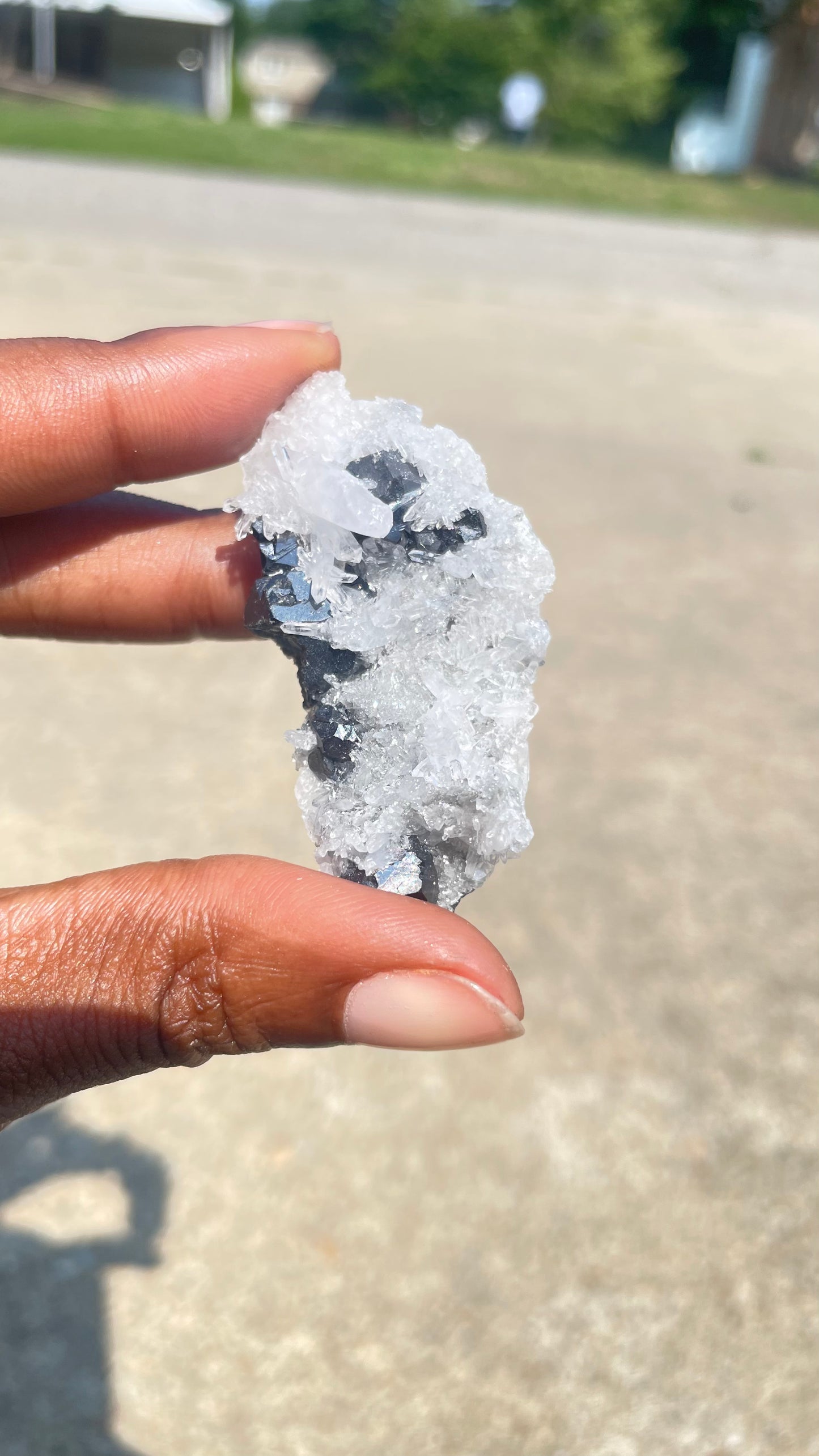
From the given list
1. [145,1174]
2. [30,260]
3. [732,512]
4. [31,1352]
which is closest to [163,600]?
[145,1174]

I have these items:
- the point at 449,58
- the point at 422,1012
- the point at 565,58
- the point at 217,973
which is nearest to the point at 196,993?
the point at 217,973

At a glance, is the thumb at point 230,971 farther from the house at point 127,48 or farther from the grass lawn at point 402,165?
the house at point 127,48

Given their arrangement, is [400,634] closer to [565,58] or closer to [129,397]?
[129,397]

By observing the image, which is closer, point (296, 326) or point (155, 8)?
point (296, 326)

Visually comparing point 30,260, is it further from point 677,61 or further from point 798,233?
Answer: point 677,61

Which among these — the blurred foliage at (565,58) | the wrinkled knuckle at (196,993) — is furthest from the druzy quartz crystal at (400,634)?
the blurred foliage at (565,58)

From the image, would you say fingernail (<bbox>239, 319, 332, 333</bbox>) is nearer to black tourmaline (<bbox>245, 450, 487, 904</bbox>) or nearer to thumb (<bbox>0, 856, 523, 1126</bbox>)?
black tourmaline (<bbox>245, 450, 487, 904</bbox>)

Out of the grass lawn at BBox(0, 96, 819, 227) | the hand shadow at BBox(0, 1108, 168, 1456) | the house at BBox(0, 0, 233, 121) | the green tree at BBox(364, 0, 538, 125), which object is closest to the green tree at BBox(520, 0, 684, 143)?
the green tree at BBox(364, 0, 538, 125)
